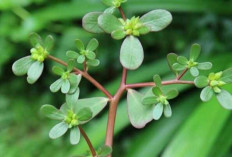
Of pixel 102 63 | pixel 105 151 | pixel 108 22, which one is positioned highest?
pixel 108 22

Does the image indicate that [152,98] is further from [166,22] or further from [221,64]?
[221,64]

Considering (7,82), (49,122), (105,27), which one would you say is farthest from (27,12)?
(105,27)

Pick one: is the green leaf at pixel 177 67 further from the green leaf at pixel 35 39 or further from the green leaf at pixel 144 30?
the green leaf at pixel 35 39

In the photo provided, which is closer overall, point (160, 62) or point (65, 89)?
point (65, 89)

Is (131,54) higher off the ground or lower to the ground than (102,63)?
higher

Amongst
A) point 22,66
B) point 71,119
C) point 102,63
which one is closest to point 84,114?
point 71,119

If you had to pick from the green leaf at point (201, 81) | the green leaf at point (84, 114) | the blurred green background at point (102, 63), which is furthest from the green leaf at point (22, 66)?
the blurred green background at point (102, 63)

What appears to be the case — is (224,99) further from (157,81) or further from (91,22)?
(91,22)
